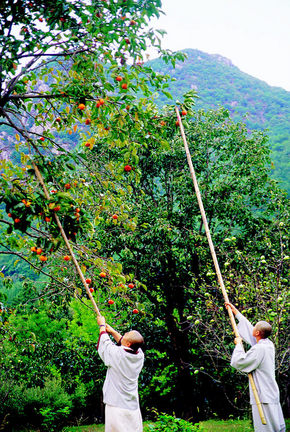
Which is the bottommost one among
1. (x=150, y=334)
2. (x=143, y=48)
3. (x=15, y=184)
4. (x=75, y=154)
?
(x=150, y=334)

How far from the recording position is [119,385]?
373cm

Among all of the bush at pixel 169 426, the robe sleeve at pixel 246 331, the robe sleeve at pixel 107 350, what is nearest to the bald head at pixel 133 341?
the robe sleeve at pixel 107 350

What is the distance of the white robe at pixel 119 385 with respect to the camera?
3693mm

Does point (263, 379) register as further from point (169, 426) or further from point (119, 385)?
point (169, 426)

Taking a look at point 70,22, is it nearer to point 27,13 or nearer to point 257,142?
point 27,13

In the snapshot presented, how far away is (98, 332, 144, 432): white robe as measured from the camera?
369cm

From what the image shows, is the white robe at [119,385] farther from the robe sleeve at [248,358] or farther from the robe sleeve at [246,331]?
the robe sleeve at [246,331]

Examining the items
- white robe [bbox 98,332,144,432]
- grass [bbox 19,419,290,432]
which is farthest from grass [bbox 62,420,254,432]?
white robe [bbox 98,332,144,432]

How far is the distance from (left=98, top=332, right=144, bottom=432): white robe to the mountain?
8.55m

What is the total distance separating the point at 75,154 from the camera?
4449 mm

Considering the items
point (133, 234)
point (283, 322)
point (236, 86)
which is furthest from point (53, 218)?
point (236, 86)

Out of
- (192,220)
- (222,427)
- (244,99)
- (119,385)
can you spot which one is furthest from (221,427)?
(244,99)

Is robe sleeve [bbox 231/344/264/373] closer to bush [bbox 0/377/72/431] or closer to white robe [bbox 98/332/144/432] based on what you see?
white robe [bbox 98/332/144/432]

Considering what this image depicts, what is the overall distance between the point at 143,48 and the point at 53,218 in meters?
2.06
